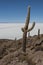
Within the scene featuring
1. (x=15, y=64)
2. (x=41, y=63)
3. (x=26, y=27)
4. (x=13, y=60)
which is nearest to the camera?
(x=41, y=63)

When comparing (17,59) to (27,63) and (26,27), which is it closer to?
(27,63)

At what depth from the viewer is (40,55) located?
1727 centimetres

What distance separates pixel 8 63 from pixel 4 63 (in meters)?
0.52

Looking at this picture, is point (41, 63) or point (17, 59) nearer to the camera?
point (41, 63)

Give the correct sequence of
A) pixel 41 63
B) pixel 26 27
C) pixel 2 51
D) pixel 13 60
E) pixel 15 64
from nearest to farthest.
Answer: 1. pixel 41 63
2. pixel 15 64
3. pixel 13 60
4. pixel 26 27
5. pixel 2 51

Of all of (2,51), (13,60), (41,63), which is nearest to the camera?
(41,63)

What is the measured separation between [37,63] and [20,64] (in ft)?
5.09

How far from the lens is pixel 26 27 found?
63.6 ft

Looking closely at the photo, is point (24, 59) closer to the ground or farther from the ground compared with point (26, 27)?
closer to the ground

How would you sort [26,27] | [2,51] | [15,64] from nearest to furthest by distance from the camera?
[15,64] → [26,27] → [2,51]

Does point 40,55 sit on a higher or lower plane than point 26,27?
lower

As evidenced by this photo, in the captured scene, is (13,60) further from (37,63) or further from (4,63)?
(37,63)

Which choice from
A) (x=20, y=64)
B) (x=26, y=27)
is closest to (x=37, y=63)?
(x=20, y=64)

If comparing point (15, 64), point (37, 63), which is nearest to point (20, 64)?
point (15, 64)
